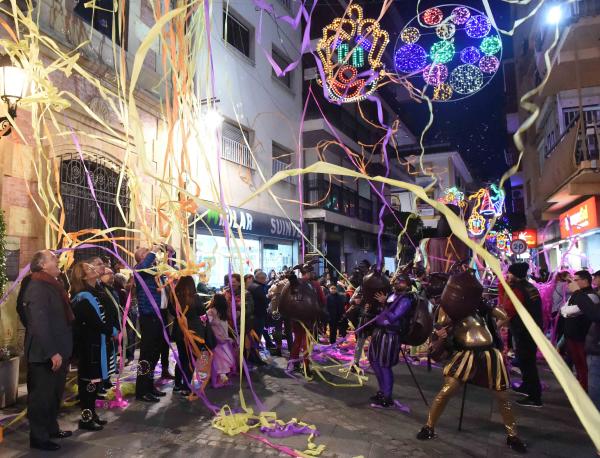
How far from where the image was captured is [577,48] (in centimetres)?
1018

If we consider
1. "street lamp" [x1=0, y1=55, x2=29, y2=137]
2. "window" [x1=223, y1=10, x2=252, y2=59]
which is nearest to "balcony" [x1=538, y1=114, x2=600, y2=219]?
"street lamp" [x1=0, y1=55, x2=29, y2=137]

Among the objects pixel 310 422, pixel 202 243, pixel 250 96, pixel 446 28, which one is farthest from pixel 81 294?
pixel 250 96

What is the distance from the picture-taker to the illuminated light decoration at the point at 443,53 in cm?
570

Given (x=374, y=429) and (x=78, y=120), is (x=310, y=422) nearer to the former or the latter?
(x=374, y=429)

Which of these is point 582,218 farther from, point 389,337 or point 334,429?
point 334,429

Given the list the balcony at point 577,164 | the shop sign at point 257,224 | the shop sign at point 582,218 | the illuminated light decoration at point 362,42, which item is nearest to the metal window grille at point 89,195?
the shop sign at point 257,224

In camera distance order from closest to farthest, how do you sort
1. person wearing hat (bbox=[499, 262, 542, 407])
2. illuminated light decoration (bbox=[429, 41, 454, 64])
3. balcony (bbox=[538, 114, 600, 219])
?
person wearing hat (bbox=[499, 262, 542, 407]) < illuminated light decoration (bbox=[429, 41, 454, 64]) < balcony (bbox=[538, 114, 600, 219])

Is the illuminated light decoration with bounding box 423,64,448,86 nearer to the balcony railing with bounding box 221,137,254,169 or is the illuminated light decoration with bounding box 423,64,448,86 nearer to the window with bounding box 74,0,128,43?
the window with bounding box 74,0,128,43

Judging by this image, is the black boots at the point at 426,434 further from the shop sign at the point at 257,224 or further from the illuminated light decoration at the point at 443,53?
the shop sign at the point at 257,224

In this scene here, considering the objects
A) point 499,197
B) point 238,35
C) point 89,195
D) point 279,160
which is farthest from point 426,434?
point 238,35

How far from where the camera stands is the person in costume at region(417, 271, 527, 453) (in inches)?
148

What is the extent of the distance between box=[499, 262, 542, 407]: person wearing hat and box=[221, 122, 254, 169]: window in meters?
8.82

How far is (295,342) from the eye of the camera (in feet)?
21.9

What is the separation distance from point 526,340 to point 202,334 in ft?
13.4
